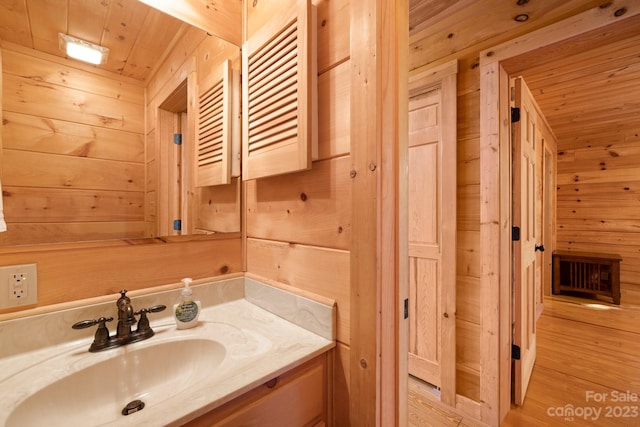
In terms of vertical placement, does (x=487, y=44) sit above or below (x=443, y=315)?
above

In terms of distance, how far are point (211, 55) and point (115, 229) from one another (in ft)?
2.64

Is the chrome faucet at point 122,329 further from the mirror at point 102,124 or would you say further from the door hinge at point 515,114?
the door hinge at point 515,114

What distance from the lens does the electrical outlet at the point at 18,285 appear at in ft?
2.45

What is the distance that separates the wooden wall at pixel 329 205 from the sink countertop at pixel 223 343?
0.24 ft

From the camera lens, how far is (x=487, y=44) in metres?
1.55

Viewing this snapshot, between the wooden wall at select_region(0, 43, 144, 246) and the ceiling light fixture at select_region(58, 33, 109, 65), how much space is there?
1.4 inches

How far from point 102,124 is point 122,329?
0.66m

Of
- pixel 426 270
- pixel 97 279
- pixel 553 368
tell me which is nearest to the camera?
pixel 97 279

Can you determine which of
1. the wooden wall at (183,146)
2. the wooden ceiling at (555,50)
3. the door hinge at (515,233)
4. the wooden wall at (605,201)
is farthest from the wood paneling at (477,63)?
the wooden wall at (605,201)

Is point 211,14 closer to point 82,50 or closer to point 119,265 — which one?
point 82,50

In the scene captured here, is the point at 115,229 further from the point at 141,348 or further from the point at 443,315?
the point at 443,315

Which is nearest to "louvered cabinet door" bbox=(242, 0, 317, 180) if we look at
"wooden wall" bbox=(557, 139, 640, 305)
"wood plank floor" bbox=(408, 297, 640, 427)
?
"wood plank floor" bbox=(408, 297, 640, 427)

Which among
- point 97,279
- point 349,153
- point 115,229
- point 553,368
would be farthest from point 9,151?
point 553,368

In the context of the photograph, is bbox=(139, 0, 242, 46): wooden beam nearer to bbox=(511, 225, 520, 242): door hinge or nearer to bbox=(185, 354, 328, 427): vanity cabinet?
bbox=(185, 354, 328, 427): vanity cabinet
